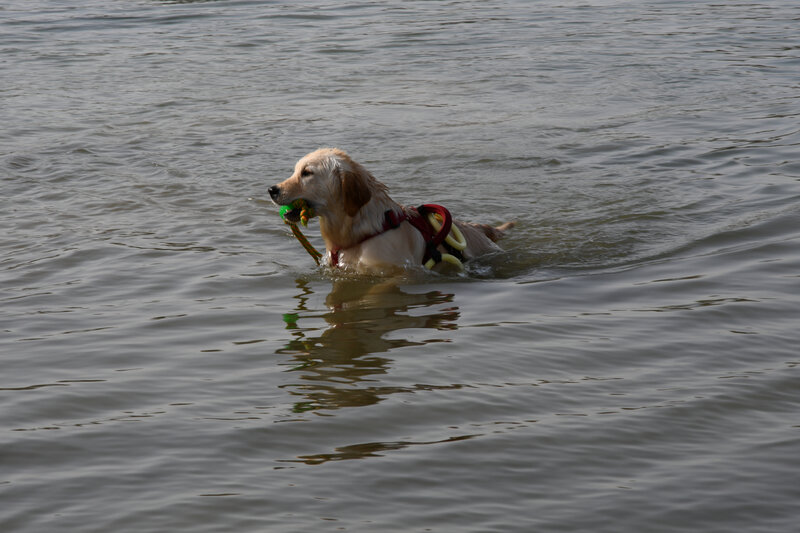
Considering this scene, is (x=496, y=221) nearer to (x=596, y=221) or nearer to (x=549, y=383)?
(x=596, y=221)

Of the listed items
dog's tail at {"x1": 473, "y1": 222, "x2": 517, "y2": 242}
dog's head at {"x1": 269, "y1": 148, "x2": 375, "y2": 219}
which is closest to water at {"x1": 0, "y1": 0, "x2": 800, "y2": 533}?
dog's tail at {"x1": 473, "y1": 222, "x2": 517, "y2": 242}

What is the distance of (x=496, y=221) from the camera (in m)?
9.68

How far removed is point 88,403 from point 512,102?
9884 mm

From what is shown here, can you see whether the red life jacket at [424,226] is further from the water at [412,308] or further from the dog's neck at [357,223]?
the water at [412,308]

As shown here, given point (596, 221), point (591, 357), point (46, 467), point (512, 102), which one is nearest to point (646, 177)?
point (596, 221)

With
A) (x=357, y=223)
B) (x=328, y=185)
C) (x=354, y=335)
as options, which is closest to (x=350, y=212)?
(x=357, y=223)

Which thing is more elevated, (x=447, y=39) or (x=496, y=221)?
(x=447, y=39)

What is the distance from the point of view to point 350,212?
756 centimetres

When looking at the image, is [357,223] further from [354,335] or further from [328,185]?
[354,335]

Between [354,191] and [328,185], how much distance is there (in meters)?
0.20

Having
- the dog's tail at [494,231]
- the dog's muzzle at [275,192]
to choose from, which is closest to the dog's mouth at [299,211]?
the dog's muzzle at [275,192]

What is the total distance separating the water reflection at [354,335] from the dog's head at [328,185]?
0.60m

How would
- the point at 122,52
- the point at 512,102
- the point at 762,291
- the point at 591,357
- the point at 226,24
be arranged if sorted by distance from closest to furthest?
1. the point at 591,357
2. the point at 762,291
3. the point at 512,102
4. the point at 122,52
5. the point at 226,24

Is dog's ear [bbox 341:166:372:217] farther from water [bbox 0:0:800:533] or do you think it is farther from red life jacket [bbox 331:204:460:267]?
water [bbox 0:0:800:533]
